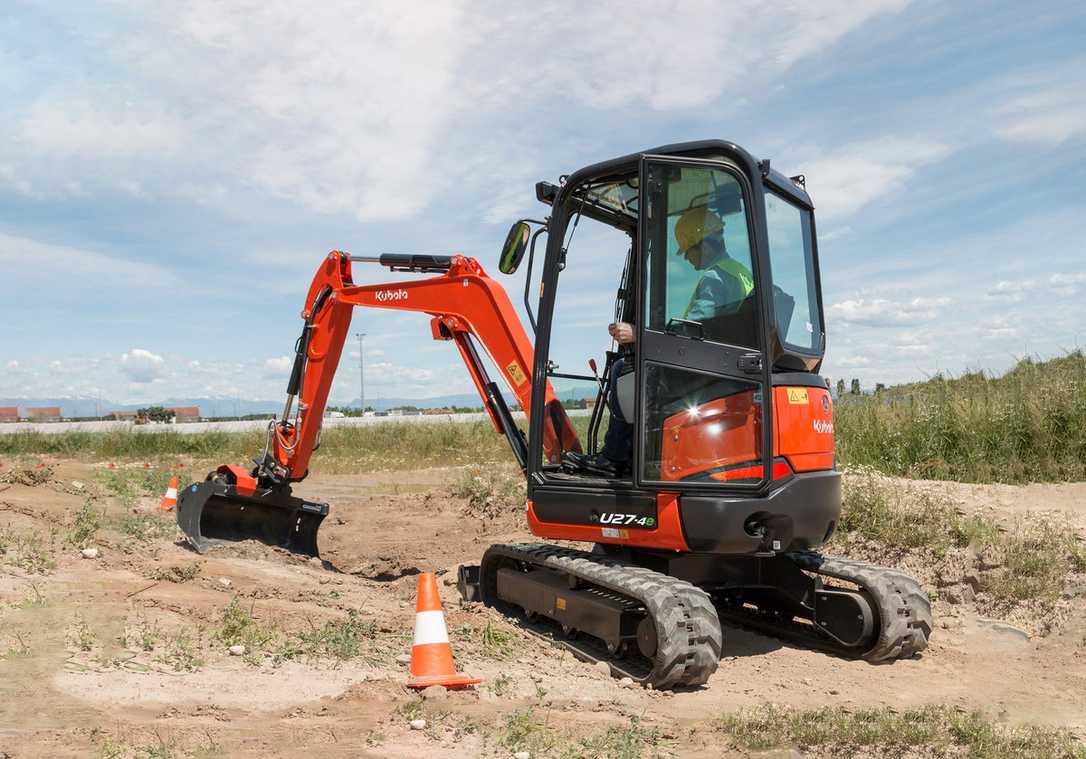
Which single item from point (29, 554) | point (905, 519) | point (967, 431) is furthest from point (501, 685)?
point (967, 431)

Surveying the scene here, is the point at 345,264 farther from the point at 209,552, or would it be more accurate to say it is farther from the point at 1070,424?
the point at 1070,424

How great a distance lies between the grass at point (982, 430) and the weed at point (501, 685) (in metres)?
7.26

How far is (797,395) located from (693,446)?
750 millimetres

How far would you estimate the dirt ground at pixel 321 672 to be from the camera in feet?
12.9

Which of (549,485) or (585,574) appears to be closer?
(585,574)

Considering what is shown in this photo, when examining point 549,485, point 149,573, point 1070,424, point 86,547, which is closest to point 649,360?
point 549,485

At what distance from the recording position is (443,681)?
472 centimetres

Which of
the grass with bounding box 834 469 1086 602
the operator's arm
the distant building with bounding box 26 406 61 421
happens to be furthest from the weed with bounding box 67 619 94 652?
the distant building with bounding box 26 406 61 421

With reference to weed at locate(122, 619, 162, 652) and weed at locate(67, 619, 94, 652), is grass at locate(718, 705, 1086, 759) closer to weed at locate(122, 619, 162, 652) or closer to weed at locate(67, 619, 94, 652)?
weed at locate(122, 619, 162, 652)

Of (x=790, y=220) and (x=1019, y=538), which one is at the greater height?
(x=790, y=220)

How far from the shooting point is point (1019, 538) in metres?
7.78

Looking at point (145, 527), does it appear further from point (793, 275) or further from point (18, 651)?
point (793, 275)

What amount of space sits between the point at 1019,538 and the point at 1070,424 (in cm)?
322

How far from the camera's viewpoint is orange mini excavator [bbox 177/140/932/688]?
555cm
